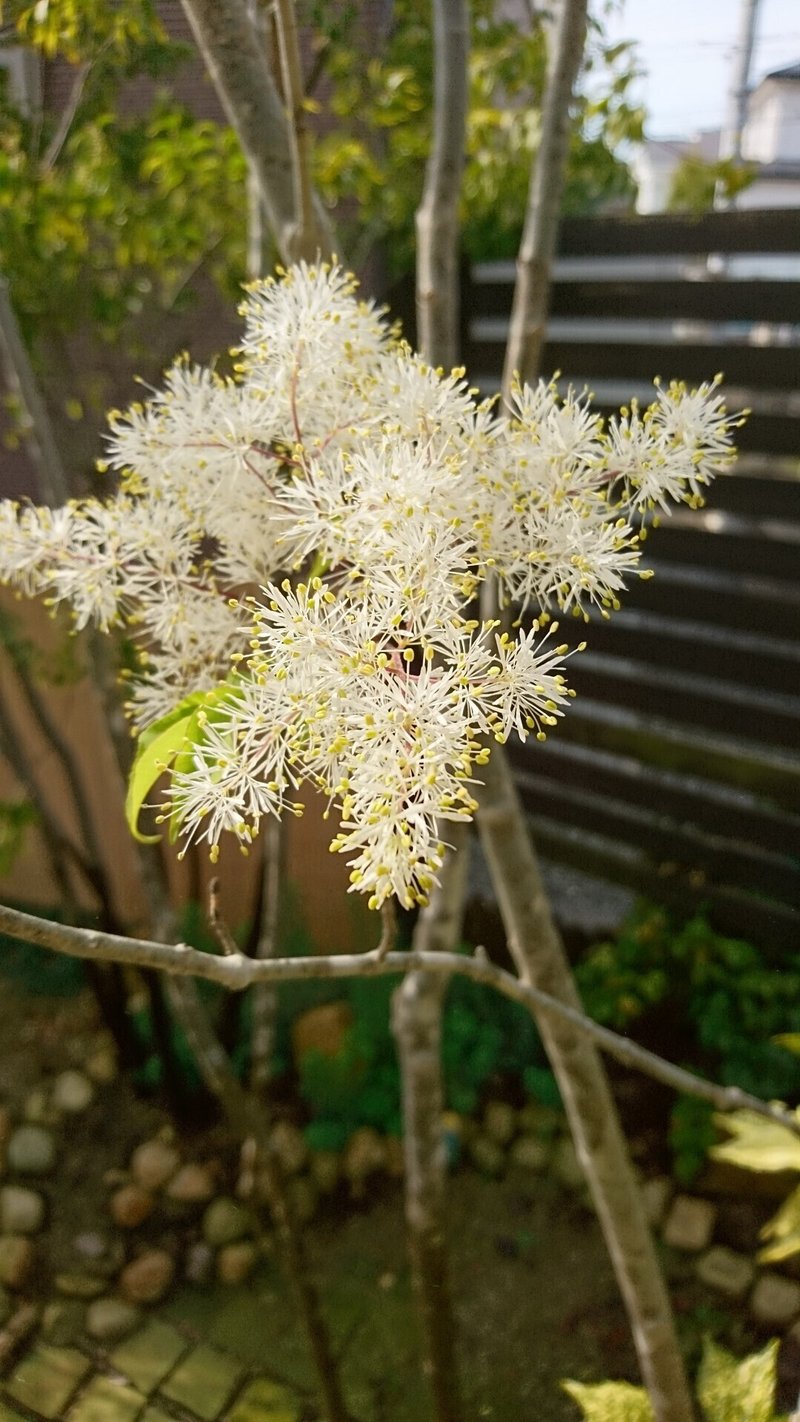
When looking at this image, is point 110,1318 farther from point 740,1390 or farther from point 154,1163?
point 740,1390

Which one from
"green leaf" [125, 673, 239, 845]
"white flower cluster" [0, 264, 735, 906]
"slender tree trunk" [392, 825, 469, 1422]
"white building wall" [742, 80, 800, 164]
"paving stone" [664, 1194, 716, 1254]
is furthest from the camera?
"paving stone" [664, 1194, 716, 1254]

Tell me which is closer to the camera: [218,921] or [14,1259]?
[218,921]

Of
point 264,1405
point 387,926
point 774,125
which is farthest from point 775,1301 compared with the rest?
point 774,125

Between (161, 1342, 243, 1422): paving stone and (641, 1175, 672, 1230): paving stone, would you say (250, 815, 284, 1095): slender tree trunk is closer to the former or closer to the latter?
(161, 1342, 243, 1422): paving stone

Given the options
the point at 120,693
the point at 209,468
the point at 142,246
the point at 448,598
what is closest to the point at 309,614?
the point at 448,598

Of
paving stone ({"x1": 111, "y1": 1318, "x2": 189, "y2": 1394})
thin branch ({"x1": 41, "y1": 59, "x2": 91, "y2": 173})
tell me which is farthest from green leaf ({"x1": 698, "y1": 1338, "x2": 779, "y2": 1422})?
thin branch ({"x1": 41, "y1": 59, "x2": 91, "y2": 173})

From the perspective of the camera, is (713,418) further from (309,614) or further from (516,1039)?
(516,1039)
